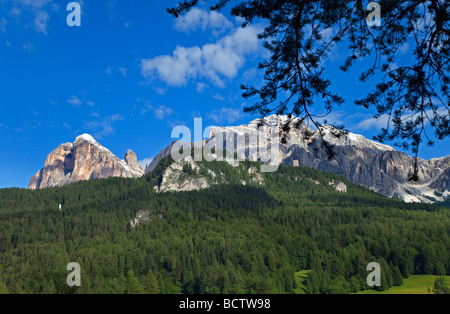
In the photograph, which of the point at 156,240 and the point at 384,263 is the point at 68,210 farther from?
the point at 384,263

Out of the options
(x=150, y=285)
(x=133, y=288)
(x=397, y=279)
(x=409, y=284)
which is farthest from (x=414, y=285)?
(x=133, y=288)

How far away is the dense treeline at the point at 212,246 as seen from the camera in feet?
303

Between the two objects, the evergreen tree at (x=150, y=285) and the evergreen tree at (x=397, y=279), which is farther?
the evergreen tree at (x=397, y=279)

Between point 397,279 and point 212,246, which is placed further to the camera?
point 212,246

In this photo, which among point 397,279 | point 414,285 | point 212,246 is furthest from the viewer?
point 212,246

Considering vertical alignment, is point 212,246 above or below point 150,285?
above

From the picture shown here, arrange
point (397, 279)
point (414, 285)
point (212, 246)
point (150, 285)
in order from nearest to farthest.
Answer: point (150, 285) < point (414, 285) < point (397, 279) < point (212, 246)

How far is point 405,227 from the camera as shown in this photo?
13800cm

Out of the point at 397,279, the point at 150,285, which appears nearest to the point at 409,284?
the point at 397,279

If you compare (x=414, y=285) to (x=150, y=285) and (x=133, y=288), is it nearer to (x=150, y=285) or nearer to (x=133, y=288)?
(x=150, y=285)

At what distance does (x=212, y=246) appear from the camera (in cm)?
12231

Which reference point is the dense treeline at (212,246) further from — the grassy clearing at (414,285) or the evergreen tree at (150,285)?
the grassy clearing at (414,285)

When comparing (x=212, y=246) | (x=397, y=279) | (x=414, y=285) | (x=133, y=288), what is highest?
(x=212, y=246)

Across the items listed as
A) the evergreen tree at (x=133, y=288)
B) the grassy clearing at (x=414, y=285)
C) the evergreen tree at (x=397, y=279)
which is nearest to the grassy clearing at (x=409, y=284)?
the grassy clearing at (x=414, y=285)
